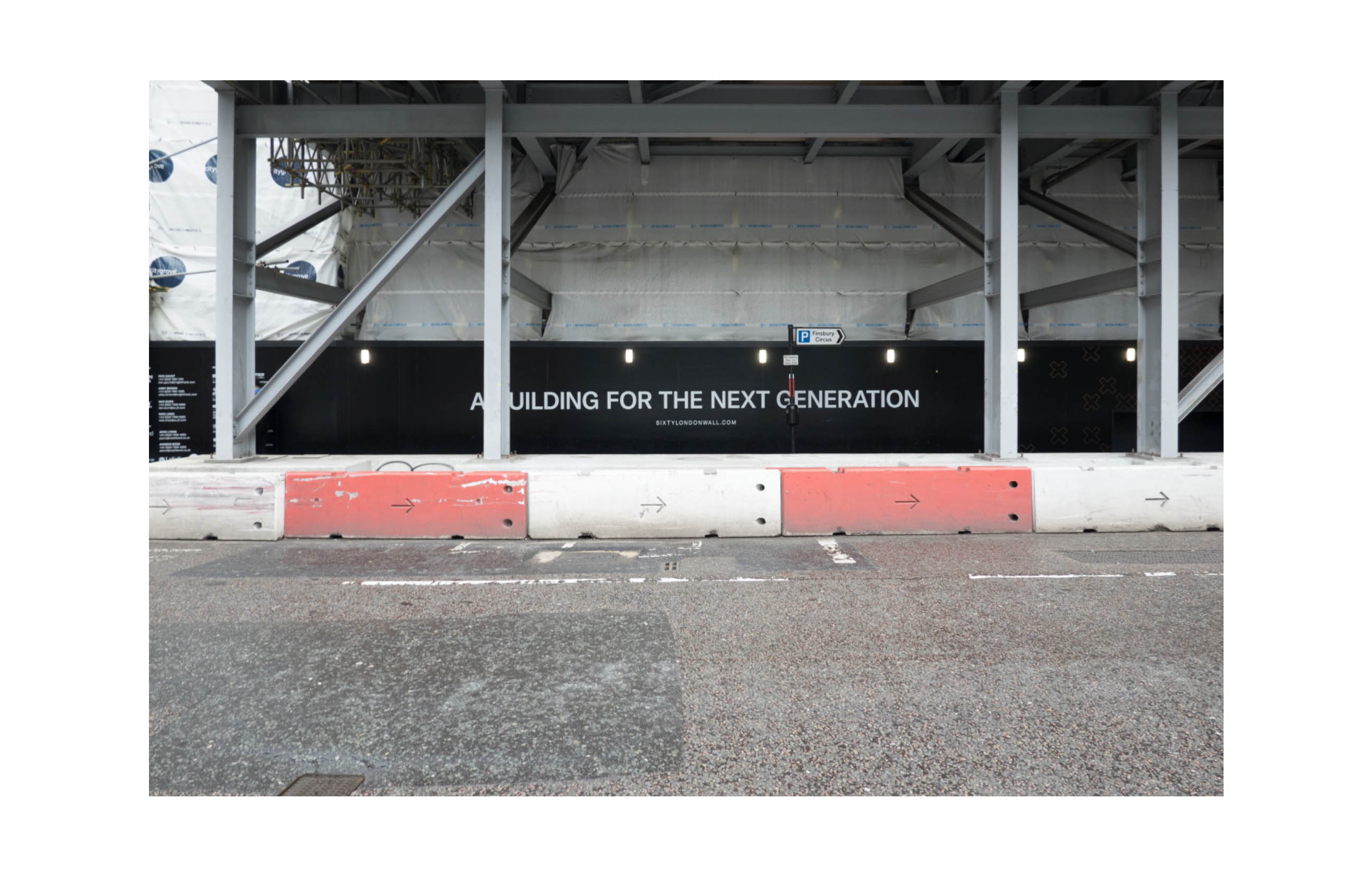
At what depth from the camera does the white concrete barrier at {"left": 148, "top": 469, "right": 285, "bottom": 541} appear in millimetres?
8141

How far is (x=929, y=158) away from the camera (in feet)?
44.8

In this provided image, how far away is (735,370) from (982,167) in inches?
267

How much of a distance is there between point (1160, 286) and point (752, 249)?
7.38m

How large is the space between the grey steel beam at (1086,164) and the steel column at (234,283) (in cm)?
1471

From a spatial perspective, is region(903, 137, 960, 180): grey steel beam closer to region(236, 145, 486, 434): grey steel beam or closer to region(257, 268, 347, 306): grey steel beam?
region(236, 145, 486, 434): grey steel beam

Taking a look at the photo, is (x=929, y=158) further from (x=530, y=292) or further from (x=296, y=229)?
(x=296, y=229)

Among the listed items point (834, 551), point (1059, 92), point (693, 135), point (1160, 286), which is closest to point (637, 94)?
point (693, 135)

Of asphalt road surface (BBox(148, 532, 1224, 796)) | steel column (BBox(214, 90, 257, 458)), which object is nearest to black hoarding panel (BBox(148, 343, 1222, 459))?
steel column (BBox(214, 90, 257, 458))

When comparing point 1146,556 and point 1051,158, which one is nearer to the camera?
point 1146,556

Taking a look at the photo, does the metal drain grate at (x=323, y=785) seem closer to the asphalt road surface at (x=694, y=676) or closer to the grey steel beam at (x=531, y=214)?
the asphalt road surface at (x=694, y=676)

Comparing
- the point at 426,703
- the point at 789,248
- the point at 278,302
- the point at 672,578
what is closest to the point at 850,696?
the point at 426,703

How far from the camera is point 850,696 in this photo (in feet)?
11.8

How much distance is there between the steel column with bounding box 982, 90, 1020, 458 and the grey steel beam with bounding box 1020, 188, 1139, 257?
2268 mm

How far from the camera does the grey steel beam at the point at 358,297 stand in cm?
1021
